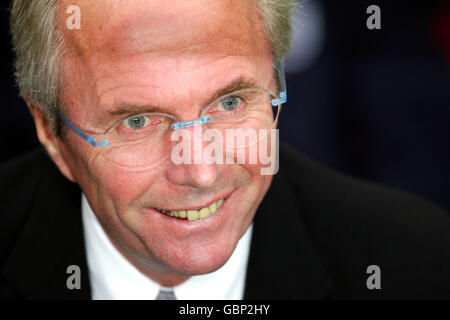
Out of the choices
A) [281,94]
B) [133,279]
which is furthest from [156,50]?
[133,279]

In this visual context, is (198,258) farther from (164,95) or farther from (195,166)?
(164,95)

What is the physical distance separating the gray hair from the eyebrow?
17 cm

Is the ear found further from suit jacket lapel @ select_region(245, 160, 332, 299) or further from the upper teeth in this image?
suit jacket lapel @ select_region(245, 160, 332, 299)

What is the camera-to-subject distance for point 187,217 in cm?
169

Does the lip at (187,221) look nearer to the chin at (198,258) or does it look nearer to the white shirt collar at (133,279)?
the chin at (198,258)

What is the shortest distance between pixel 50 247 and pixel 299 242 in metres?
0.81

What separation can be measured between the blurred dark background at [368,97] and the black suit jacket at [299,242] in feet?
4.98

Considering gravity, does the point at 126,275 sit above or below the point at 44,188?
below

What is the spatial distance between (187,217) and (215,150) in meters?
0.21

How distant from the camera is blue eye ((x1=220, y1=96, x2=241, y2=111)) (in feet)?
5.41

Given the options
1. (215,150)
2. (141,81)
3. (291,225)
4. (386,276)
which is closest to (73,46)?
(141,81)

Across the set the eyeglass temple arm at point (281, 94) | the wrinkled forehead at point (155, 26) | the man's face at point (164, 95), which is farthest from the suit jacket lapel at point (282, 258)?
the wrinkled forehead at point (155, 26)

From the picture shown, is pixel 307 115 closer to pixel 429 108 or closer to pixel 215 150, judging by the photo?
pixel 429 108
